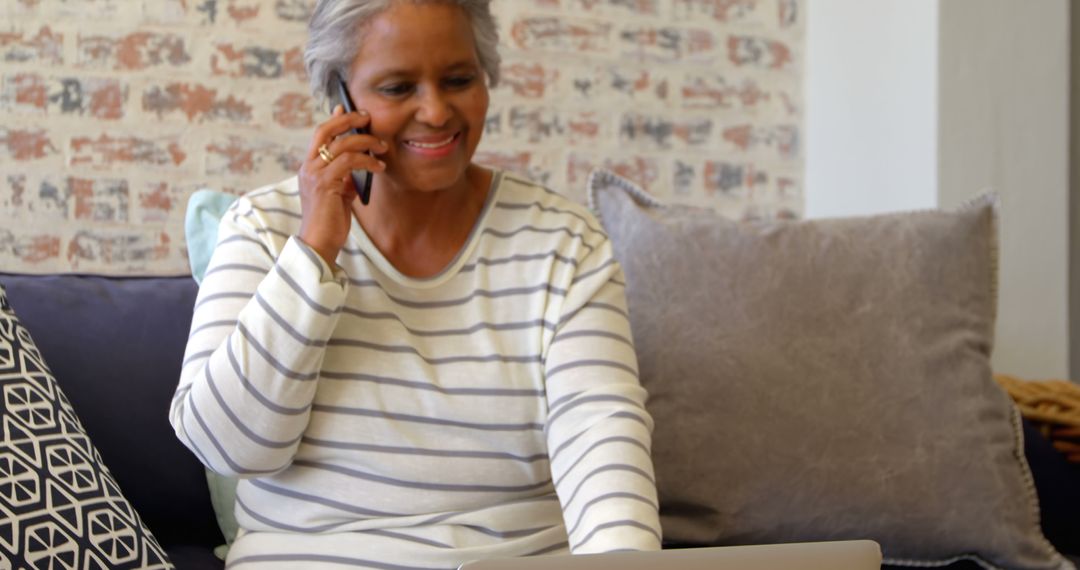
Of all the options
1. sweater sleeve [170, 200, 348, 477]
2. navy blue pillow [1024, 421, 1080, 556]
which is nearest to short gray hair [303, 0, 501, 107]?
sweater sleeve [170, 200, 348, 477]

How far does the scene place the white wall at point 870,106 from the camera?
8.44ft

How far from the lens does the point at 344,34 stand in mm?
1572

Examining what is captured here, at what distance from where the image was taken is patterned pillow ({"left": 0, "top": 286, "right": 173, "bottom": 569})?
129cm

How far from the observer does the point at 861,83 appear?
2723 millimetres

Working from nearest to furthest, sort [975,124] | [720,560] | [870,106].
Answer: [720,560], [975,124], [870,106]

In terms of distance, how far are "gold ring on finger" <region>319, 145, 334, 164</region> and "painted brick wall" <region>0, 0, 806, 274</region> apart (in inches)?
32.4

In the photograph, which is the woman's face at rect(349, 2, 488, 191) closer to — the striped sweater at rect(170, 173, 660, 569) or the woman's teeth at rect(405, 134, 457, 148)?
the woman's teeth at rect(405, 134, 457, 148)

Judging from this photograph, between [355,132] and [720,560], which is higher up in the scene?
[355,132]

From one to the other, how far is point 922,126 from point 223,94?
1417 mm

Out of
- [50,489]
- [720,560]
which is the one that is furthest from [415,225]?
[720,560]

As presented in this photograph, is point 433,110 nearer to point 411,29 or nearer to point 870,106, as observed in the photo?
point 411,29

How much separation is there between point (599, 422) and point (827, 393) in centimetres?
57

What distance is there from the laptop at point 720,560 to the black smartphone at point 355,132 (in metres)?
0.84

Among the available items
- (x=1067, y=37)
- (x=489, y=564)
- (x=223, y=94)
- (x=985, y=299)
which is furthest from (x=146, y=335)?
(x=1067, y=37)
